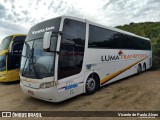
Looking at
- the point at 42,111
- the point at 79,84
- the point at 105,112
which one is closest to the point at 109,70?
the point at 79,84

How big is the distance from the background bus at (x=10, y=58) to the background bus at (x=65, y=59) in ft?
13.6

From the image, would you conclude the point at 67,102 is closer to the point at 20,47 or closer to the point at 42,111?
the point at 42,111

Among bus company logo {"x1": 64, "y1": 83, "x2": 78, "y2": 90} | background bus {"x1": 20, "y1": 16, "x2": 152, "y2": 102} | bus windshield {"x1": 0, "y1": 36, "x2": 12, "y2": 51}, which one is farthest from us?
bus windshield {"x1": 0, "y1": 36, "x2": 12, "y2": 51}

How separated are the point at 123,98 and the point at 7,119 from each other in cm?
417

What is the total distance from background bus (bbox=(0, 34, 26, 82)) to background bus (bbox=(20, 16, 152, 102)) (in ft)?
13.6

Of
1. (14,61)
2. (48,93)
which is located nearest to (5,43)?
(14,61)

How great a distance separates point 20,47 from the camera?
11.4 meters

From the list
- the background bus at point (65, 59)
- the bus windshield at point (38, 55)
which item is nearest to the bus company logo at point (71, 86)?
the background bus at point (65, 59)

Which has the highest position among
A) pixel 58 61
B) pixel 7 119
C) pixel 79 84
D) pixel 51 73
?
pixel 58 61

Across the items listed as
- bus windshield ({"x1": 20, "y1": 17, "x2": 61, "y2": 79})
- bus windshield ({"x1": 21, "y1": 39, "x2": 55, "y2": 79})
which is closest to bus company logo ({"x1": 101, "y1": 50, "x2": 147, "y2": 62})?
bus windshield ({"x1": 20, "y1": 17, "x2": 61, "y2": 79})

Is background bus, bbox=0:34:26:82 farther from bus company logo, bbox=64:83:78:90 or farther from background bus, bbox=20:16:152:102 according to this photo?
bus company logo, bbox=64:83:78:90

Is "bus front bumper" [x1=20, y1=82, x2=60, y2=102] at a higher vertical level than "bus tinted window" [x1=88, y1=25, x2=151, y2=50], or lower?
lower

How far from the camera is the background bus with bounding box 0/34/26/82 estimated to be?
10.7 metres

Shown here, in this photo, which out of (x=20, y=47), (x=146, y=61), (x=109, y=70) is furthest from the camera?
(x=146, y=61)
